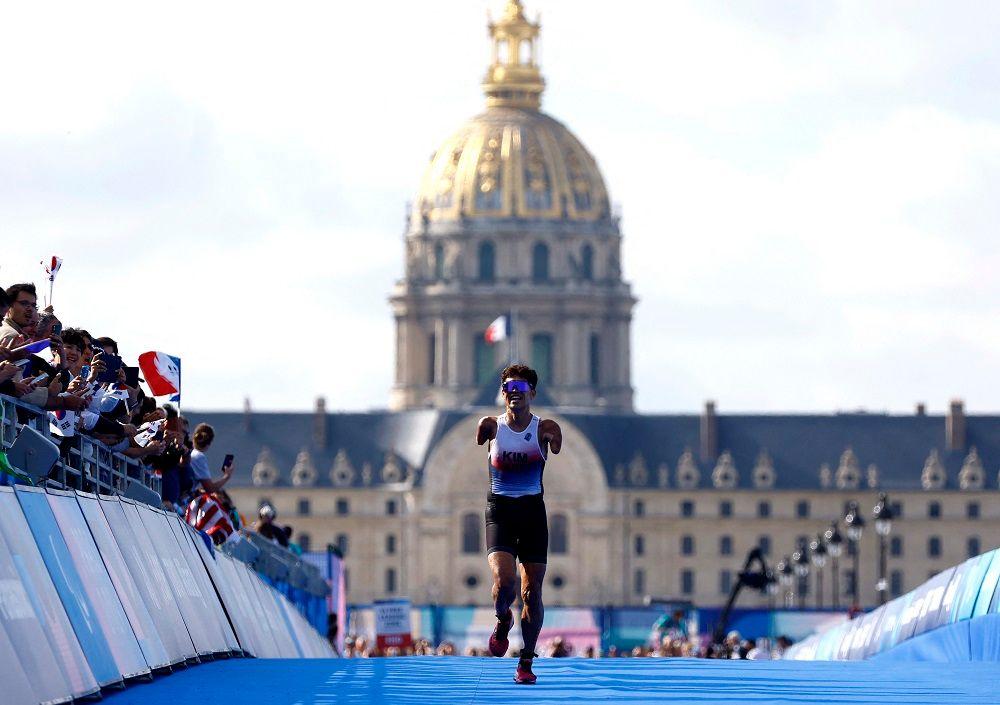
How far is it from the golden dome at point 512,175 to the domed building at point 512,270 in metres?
0.06

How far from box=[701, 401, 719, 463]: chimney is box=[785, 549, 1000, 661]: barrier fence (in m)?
116

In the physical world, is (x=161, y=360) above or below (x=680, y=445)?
below

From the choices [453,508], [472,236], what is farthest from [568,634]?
[472,236]

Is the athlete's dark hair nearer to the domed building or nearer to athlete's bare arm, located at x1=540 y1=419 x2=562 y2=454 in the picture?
athlete's bare arm, located at x1=540 y1=419 x2=562 y2=454

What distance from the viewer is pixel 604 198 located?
172m

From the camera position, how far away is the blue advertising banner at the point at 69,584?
15.5 m

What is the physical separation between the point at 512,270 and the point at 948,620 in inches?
5624

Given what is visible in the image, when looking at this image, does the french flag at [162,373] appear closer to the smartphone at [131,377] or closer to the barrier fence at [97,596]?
the smartphone at [131,377]

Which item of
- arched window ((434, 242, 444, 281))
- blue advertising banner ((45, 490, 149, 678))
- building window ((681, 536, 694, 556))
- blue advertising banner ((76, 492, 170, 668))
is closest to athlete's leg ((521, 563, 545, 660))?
blue advertising banner ((76, 492, 170, 668))

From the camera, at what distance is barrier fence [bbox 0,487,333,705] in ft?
47.4

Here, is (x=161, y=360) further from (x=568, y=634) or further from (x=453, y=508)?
(x=453, y=508)

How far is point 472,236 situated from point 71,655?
154 metres

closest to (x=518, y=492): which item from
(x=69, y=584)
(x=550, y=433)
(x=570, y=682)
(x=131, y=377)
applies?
(x=550, y=433)

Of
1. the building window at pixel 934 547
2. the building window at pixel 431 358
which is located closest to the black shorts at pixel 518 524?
the building window at pixel 934 547
